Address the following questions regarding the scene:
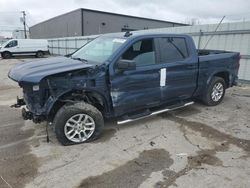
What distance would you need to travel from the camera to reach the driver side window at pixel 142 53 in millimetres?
4699

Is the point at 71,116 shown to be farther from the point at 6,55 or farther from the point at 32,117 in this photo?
the point at 6,55

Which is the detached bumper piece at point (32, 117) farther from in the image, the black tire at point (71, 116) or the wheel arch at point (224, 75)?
the wheel arch at point (224, 75)

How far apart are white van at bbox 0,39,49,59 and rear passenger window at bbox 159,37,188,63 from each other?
82.0 ft

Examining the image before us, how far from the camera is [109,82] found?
4434mm

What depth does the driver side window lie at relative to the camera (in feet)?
15.4

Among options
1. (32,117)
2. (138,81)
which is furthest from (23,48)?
(138,81)

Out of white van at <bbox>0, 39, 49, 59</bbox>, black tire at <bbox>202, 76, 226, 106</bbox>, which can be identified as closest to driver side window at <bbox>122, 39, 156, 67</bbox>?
black tire at <bbox>202, 76, 226, 106</bbox>

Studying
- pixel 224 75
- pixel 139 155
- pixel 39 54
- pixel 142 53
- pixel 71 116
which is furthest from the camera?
pixel 39 54

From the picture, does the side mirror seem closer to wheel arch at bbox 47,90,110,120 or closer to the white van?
wheel arch at bbox 47,90,110,120

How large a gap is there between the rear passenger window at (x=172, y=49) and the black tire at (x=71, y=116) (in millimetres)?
1737

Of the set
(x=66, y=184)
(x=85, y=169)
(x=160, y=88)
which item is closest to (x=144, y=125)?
(x=160, y=88)

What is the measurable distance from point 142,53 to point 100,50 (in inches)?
33.4

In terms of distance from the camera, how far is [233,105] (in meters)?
6.67

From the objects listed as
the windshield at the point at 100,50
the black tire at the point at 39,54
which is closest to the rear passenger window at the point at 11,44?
the black tire at the point at 39,54
